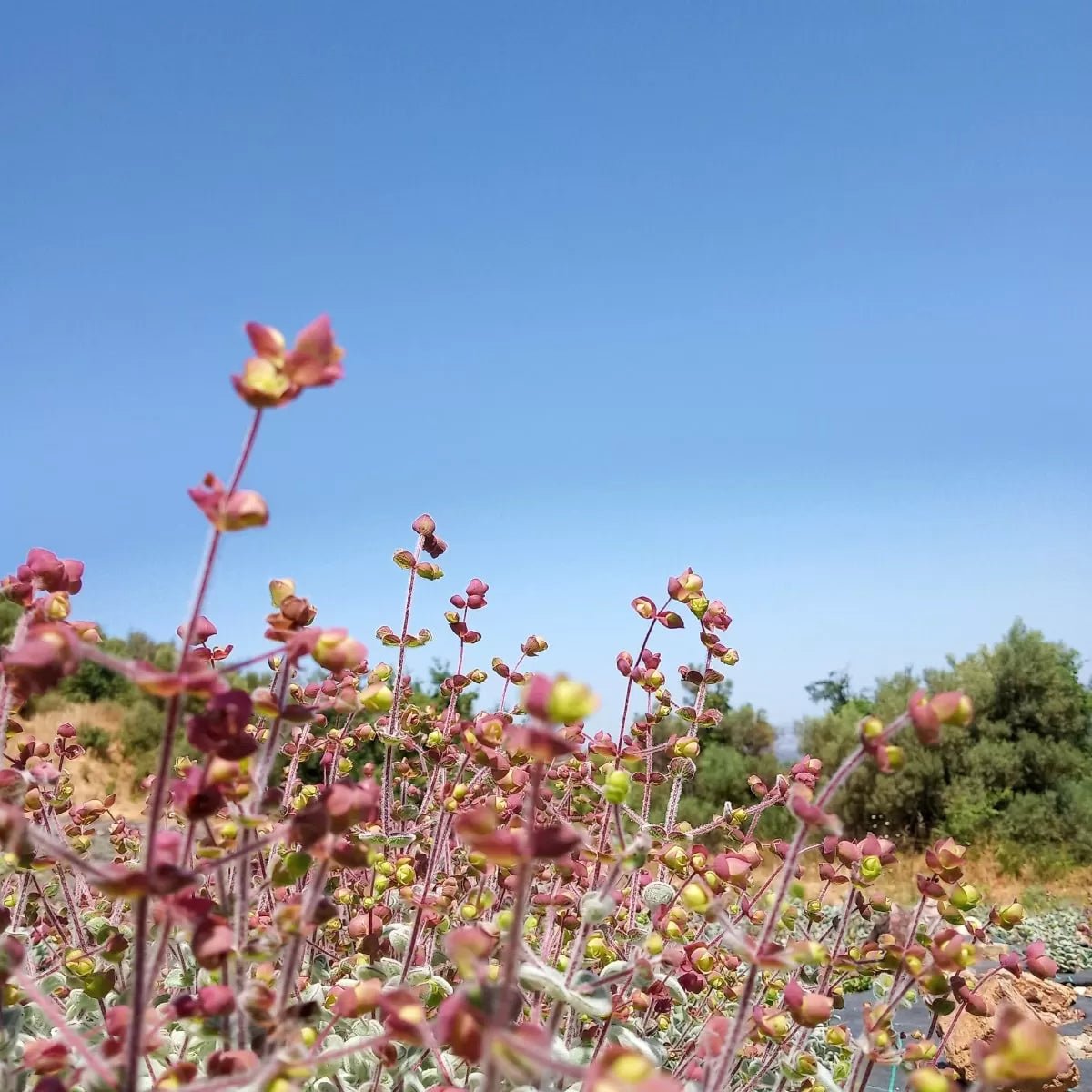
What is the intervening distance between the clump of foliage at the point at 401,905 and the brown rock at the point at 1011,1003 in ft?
2.24

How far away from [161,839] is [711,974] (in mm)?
1420

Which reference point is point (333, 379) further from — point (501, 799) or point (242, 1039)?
point (501, 799)

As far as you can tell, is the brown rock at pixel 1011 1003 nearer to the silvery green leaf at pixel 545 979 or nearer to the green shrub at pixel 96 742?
the silvery green leaf at pixel 545 979

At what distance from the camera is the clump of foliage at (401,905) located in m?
0.82

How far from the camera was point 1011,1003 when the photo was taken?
2.83 m

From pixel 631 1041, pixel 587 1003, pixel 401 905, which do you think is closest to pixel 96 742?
pixel 401 905

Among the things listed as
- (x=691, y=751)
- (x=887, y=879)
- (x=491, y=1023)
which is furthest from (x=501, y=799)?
(x=887, y=879)

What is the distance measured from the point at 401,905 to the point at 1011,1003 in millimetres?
2012

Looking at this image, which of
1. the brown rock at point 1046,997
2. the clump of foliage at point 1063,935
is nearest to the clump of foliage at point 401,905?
the brown rock at point 1046,997

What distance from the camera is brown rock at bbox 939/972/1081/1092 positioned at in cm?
254

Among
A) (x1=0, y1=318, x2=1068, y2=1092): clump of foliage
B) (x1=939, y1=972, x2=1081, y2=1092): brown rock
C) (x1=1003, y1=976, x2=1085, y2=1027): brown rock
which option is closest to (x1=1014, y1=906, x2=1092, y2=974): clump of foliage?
(x1=1003, y1=976, x2=1085, y2=1027): brown rock

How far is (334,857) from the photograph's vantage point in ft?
3.18

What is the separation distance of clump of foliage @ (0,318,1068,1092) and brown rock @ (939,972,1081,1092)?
2.24 ft

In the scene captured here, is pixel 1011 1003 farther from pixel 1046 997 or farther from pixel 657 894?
pixel 657 894
